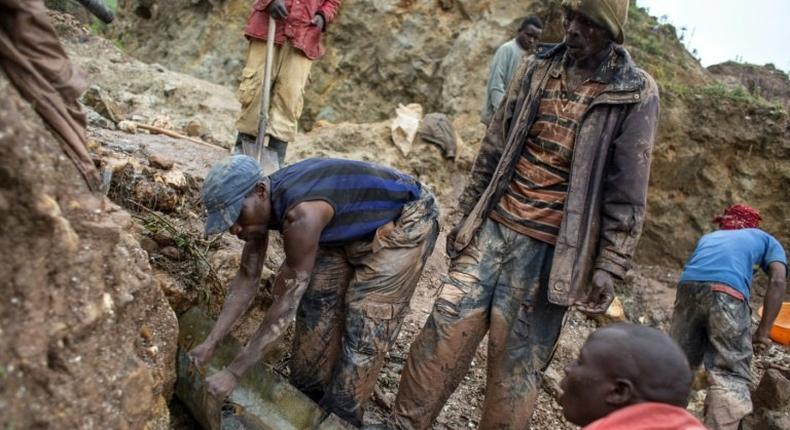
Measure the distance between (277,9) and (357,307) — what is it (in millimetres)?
2636

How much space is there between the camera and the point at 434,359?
286 centimetres

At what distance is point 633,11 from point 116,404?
902cm

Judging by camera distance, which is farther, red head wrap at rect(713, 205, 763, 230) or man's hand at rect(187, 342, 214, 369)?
red head wrap at rect(713, 205, 763, 230)

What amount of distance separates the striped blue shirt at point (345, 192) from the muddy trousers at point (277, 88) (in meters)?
2.16

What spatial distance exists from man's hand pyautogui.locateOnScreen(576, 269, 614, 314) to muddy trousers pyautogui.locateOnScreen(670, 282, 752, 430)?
1715mm

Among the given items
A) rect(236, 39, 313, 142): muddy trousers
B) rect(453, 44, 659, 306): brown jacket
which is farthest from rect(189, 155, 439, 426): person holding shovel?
rect(236, 39, 313, 142): muddy trousers

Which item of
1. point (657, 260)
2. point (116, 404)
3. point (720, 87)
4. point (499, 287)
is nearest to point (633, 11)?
point (720, 87)

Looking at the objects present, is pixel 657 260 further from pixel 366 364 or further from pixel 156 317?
pixel 156 317

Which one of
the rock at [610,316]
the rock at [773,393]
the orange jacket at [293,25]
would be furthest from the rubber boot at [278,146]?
the rock at [773,393]

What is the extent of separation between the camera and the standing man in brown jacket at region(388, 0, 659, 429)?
270 cm

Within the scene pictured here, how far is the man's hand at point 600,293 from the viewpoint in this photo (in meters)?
2.76

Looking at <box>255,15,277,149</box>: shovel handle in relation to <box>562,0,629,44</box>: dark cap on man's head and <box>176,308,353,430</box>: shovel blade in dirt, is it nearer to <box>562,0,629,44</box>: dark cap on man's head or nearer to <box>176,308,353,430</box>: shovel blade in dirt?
<box>176,308,353,430</box>: shovel blade in dirt

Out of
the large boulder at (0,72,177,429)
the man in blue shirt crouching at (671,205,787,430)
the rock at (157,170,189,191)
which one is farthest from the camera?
the man in blue shirt crouching at (671,205,787,430)

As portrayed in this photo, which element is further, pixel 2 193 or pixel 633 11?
pixel 633 11
